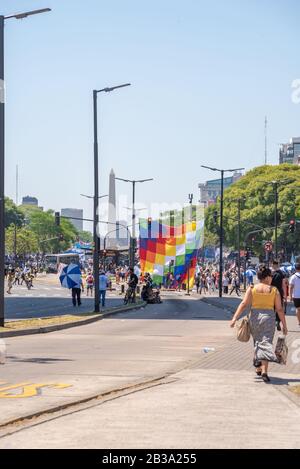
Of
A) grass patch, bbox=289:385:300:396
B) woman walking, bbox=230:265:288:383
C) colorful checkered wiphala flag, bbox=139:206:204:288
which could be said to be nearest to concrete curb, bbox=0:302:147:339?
woman walking, bbox=230:265:288:383

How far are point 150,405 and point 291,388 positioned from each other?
105 inches

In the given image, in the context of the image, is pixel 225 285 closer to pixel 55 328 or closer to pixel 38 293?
pixel 38 293

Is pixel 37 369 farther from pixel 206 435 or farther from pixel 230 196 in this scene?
pixel 230 196

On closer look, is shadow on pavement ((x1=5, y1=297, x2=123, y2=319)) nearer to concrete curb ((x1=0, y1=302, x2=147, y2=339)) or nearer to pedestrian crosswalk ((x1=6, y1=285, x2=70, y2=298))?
concrete curb ((x1=0, y1=302, x2=147, y2=339))

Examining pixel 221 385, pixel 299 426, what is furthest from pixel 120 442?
pixel 221 385

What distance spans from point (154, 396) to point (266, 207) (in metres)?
107

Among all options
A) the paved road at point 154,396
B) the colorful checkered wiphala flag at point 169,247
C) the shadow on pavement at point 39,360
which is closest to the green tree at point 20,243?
the colorful checkered wiphala flag at point 169,247

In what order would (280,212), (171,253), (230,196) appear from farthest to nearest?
(230,196)
(280,212)
(171,253)

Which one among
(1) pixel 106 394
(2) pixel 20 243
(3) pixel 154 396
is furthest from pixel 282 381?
(2) pixel 20 243

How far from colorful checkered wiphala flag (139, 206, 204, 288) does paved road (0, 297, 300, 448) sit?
1768 inches

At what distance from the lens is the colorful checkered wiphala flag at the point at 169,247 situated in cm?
6912

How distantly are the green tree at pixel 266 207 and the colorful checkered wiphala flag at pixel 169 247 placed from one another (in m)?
38.5

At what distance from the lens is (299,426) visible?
988 cm

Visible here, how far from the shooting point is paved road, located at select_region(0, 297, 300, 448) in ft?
29.7
